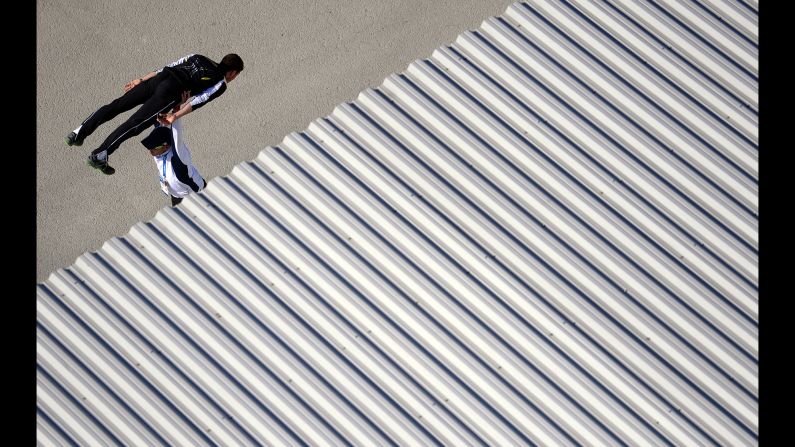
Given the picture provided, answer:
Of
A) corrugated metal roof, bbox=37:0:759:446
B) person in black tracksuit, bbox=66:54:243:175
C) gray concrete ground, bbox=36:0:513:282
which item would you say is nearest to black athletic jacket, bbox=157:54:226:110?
person in black tracksuit, bbox=66:54:243:175

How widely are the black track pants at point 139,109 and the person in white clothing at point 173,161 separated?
193 mm

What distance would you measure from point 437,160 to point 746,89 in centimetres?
238

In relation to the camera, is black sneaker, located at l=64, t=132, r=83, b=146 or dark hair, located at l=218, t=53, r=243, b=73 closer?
dark hair, located at l=218, t=53, r=243, b=73

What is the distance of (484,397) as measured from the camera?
5707 mm

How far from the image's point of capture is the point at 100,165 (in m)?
8.91

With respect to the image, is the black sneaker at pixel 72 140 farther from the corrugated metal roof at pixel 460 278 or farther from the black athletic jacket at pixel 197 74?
the corrugated metal roof at pixel 460 278

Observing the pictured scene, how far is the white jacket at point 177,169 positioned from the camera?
837 centimetres

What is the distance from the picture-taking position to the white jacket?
8367mm

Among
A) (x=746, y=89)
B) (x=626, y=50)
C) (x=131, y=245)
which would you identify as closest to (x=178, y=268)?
(x=131, y=245)

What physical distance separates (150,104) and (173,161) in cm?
58

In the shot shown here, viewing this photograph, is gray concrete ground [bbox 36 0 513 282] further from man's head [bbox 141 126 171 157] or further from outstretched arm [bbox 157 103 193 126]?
outstretched arm [bbox 157 103 193 126]

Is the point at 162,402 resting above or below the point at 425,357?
below

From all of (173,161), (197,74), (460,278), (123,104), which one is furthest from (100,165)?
(460,278)
